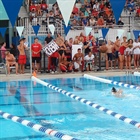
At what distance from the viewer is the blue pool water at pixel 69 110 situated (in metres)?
6.85

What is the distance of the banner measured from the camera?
1504cm

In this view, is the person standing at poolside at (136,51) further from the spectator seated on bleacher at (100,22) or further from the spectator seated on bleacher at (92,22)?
the spectator seated on bleacher at (92,22)

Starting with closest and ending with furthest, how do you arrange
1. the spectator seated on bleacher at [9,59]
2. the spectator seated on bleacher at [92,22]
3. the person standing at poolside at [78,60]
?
the spectator seated on bleacher at [9,59]
the person standing at poolside at [78,60]
the spectator seated on bleacher at [92,22]

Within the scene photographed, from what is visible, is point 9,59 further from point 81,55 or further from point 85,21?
point 85,21

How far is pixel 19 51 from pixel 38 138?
8604 mm

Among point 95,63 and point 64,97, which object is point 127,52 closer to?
point 95,63

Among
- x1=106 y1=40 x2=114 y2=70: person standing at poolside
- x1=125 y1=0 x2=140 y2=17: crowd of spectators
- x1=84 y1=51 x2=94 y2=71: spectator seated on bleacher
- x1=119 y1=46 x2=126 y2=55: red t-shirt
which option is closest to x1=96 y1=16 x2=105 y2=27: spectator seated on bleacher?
A: x1=125 y1=0 x2=140 y2=17: crowd of spectators

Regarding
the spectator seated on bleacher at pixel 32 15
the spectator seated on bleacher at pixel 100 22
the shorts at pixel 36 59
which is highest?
the spectator seated on bleacher at pixel 32 15

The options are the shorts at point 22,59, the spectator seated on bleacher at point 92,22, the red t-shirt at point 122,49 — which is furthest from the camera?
the spectator seated on bleacher at point 92,22

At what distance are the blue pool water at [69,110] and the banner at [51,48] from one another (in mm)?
1668

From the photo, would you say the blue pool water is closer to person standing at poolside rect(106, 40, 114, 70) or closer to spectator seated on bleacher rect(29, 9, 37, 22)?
person standing at poolside rect(106, 40, 114, 70)

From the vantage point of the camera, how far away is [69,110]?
8906 mm

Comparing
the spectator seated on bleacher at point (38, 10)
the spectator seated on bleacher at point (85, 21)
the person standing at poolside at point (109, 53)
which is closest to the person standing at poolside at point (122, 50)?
the person standing at poolside at point (109, 53)

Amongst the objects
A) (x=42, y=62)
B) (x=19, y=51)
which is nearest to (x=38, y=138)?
(x=19, y=51)
